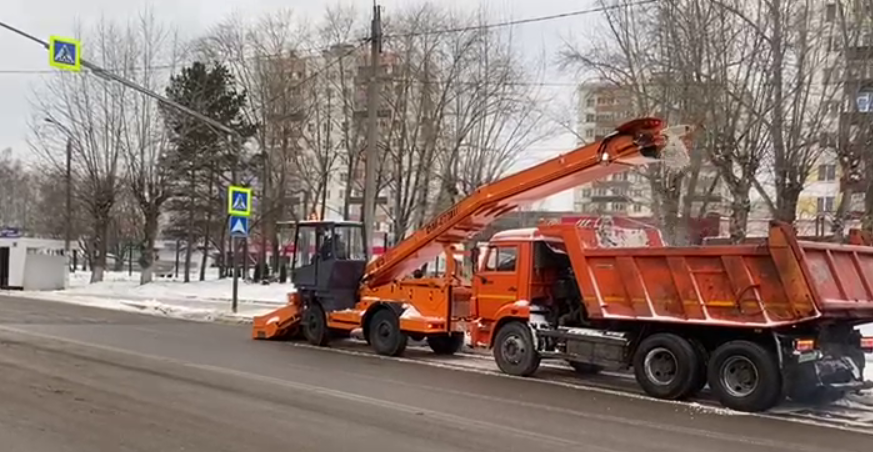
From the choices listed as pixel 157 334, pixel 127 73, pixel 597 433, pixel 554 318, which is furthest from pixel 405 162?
pixel 597 433

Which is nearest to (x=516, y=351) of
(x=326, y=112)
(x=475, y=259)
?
(x=475, y=259)

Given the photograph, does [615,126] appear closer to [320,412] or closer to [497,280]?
[497,280]

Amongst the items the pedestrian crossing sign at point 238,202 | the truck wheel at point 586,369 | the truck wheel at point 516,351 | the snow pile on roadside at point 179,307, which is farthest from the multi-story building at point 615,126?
the truck wheel at point 516,351

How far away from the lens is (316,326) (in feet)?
61.4

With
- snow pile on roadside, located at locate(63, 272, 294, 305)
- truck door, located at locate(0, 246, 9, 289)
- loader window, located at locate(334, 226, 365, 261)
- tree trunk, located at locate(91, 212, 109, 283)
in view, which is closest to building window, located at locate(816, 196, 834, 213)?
snow pile on roadside, located at locate(63, 272, 294, 305)

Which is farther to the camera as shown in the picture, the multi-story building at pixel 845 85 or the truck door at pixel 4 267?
the truck door at pixel 4 267

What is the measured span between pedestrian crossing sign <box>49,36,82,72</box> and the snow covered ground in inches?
348

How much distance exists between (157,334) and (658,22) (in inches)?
709

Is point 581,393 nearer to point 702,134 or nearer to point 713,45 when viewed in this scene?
point 702,134

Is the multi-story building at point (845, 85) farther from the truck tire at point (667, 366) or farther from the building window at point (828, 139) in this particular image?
the truck tire at point (667, 366)

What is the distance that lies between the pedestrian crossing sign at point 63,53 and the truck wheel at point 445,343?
9.49 meters

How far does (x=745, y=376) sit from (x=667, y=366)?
114 cm

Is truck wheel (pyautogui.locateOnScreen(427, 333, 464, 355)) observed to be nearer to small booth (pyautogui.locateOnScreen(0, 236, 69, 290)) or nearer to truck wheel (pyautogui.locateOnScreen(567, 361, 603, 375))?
truck wheel (pyautogui.locateOnScreen(567, 361, 603, 375))

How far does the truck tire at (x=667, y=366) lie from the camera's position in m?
12.3
